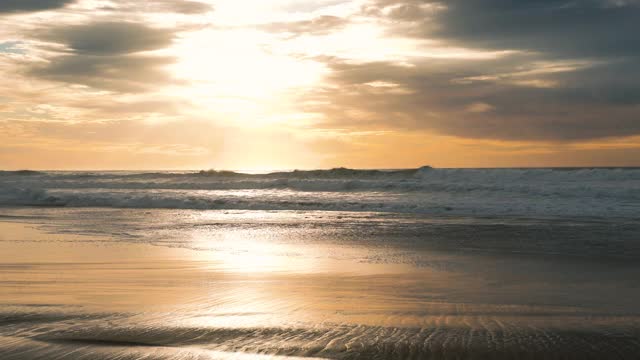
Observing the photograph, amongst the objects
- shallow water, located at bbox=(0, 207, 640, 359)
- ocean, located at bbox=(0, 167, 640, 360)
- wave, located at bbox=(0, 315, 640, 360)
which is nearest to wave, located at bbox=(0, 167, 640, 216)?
ocean, located at bbox=(0, 167, 640, 360)

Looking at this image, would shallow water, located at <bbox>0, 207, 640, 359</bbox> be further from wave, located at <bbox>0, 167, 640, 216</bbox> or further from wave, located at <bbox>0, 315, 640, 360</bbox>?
wave, located at <bbox>0, 167, 640, 216</bbox>

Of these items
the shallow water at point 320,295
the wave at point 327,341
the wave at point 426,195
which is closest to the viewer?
the wave at point 327,341

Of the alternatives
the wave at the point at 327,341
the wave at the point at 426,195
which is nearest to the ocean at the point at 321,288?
the wave at the point at 327,341

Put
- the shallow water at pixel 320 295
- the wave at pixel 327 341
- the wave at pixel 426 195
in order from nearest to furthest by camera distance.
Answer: the wave at pixel 327 341
the shallow water at pixel 320 295
the wave at pixel 426 195

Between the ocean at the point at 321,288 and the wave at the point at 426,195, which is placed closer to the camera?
the ocean at the point at 321,288

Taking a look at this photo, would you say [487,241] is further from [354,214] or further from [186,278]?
[354,214]

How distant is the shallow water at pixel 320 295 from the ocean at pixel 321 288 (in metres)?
0.02

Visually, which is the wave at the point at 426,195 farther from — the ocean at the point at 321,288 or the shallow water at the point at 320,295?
the shallow water at the point at 320,295

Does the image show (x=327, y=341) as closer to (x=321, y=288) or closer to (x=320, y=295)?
(x=320, y=295)

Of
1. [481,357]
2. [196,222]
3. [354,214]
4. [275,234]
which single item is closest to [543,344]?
[481,357]

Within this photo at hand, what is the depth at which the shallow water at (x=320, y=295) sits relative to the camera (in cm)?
502

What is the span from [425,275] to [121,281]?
13.0ft

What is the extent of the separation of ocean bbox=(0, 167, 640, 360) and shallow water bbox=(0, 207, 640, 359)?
2 centimetres

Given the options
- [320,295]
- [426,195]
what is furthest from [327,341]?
[426,195]
